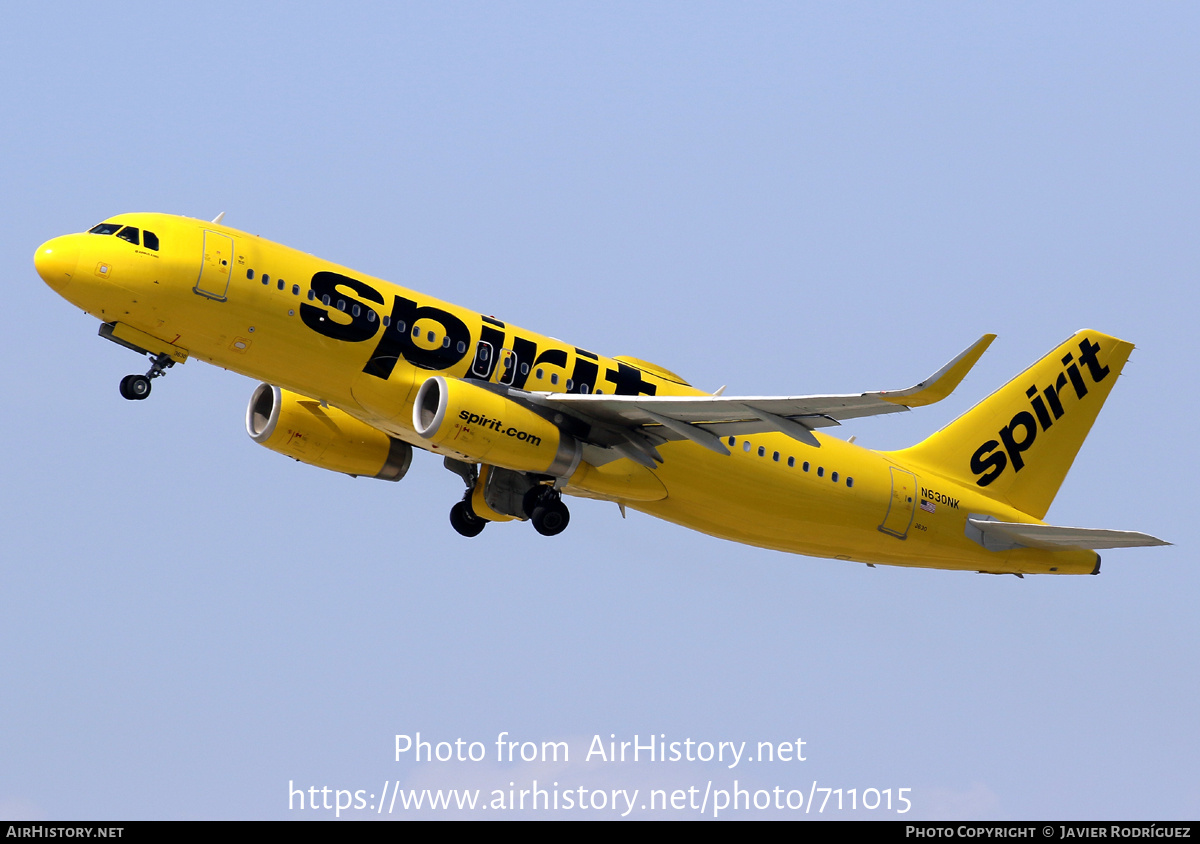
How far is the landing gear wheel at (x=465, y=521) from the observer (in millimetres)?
40031

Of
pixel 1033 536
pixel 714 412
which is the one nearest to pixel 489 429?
pixel 714 412

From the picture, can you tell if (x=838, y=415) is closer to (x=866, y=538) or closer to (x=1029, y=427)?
(x=866, y=538)

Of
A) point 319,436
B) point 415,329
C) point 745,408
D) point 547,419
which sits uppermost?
point 415,329

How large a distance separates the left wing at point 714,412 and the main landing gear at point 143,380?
299 inches

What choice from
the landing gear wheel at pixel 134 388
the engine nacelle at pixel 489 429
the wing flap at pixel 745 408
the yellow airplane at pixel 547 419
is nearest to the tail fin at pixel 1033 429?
the yellow airplane at pixel 547 419

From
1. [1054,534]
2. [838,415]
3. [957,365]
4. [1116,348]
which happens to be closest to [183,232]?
[838,415]

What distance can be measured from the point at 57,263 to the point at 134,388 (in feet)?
10.2

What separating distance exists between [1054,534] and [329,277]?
19516mm

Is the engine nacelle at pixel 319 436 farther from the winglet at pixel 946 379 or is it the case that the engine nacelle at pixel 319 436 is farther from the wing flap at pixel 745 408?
the winglet at pixel 946 379

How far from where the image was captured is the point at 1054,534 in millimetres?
38594

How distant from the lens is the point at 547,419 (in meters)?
33.9

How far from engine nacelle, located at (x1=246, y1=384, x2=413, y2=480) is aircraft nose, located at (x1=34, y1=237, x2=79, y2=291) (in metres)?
7.35

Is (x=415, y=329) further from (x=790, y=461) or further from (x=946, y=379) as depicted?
(x=946, y=379)

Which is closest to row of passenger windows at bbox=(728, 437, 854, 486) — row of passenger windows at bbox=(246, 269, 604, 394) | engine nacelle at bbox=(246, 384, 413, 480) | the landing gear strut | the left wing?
the left wing
